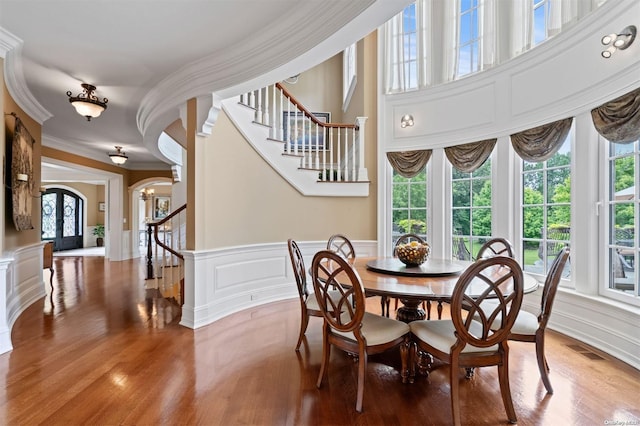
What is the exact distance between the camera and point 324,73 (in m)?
6.72

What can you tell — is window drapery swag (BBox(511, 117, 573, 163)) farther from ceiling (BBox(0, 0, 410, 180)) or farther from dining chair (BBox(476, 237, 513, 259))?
ceiling (BBox(0, 0, 410, 180))

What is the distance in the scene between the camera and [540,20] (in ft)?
11.4

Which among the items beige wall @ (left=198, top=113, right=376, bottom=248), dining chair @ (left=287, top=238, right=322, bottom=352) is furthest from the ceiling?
dining chair @ (left=287, top=238, right=322, bottom=352)

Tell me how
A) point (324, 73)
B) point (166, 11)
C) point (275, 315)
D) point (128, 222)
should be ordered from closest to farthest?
1. point (166, 11)
2. point (275, 315)
3. point (324, 73)
4. point (128, 222)

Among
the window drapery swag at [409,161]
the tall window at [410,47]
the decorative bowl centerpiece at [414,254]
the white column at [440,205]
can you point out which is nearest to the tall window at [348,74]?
the tall window at [410,47]

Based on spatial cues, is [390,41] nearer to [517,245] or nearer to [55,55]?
[517,245]

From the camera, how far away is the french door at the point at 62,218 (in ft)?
35.7

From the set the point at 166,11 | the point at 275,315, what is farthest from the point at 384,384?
the point at 166,11

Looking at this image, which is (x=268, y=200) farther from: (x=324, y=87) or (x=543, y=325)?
(x=324, y=87)

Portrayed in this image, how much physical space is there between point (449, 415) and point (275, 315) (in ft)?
7.38

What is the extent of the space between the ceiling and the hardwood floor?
248 centimetres

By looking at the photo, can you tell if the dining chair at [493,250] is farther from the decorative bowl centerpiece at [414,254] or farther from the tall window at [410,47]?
the tall window at [410,47]

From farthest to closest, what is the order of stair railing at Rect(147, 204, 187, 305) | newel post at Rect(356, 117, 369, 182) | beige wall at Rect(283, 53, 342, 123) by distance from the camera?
beige wall at Rect(283, 53, 342, 123) → newel post at Rect(356, 117, 369, 182) → stair railing at Rect(147, 204, 187, 305)

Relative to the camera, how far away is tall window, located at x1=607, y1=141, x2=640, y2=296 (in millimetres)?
2676
